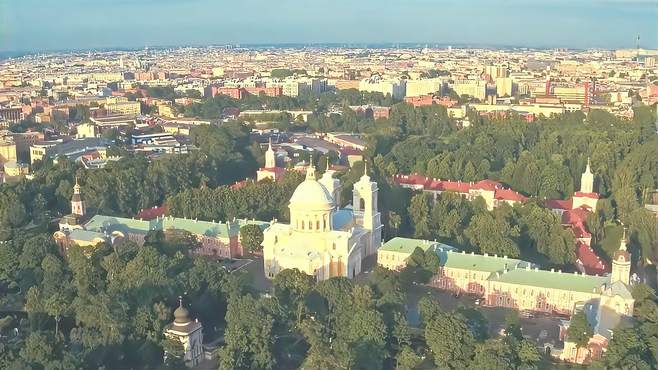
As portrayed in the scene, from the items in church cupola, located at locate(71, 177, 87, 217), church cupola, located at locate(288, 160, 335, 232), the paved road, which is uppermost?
church cupola, located at locate(288, 160, 335, 232)

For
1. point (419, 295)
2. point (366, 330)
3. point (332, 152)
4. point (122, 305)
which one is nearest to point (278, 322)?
point (366, 330)

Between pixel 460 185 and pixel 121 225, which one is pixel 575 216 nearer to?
pixel 460 185

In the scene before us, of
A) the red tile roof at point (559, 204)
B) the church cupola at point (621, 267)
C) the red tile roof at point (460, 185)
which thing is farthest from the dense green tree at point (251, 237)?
the red tile roof at point (559, 204)

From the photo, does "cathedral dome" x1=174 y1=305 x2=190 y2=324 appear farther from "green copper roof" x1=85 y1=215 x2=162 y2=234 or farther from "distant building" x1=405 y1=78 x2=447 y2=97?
"distant building" x1=405 y1=78 x2=447 y2=97

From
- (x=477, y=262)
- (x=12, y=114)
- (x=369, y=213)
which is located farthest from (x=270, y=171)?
(x=12, y=114)

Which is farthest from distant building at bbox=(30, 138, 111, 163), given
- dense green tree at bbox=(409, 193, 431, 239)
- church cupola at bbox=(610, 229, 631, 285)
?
church cupola at bbox=(610, 229, 631, 285)

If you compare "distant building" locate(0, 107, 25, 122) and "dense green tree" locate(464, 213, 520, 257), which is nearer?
"dense green tree" locate(464, 213, 520, 257)

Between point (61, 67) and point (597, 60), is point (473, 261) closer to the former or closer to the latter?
point (597, 60)
